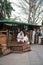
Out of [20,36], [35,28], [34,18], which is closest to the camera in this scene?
[20,36]

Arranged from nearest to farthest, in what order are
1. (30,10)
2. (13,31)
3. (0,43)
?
1. (0,43)
2. (13,31)
3. (30,10)

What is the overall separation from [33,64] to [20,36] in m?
7.83

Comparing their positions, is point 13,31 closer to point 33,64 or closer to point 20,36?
point 20,36

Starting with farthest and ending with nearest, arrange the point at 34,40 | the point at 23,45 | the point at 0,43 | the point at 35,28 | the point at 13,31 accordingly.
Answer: the point at 35,28 → the point at 34,40 → the point at 13,31 → the point at 23,45 → the point at 0,43

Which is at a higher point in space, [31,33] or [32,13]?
[32,13]

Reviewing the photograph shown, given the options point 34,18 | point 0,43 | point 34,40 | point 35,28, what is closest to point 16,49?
point 0,43

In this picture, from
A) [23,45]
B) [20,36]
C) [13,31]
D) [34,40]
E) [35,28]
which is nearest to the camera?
[23,45]

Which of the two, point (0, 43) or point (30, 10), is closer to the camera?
point (0, 43)

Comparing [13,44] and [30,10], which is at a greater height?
[30,10]

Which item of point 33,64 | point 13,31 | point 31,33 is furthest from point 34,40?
point 33,64

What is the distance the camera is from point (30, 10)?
44875 mm

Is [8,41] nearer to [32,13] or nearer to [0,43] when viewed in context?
[0,43]

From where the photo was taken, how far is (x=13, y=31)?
74.1 feet

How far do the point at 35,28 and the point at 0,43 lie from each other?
14.6m
